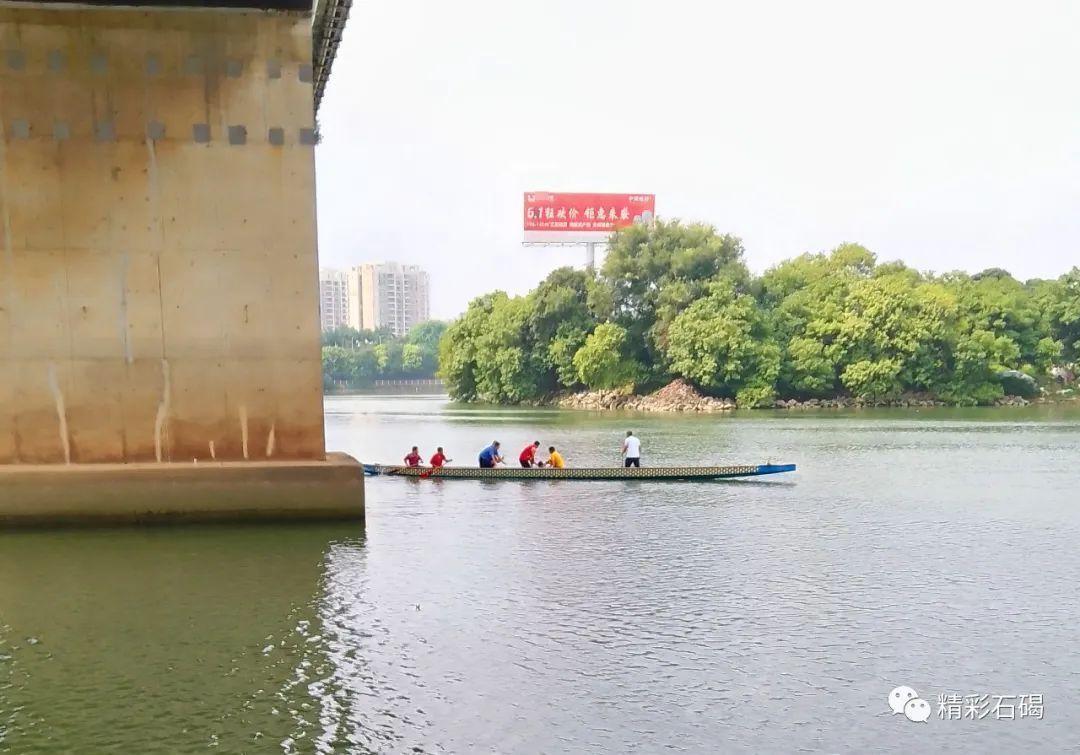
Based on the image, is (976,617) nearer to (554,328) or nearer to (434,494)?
(434,494)

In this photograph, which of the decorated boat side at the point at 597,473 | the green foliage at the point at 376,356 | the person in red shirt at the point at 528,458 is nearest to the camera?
the decorated boat side at the point at 597,473

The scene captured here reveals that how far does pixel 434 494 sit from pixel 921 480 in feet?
43.0

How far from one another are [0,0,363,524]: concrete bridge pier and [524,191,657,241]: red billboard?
67359 mm

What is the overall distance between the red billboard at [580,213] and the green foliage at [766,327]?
5526 mm

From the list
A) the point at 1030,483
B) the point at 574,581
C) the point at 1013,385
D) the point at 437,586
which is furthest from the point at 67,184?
the point at 1013,385

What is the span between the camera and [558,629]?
12.2m

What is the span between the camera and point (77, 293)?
17.0 m

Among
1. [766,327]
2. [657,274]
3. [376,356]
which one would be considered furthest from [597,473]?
[376,356]

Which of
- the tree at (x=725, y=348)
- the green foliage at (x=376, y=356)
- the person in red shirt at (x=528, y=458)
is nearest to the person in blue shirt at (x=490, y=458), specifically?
the person in red shirt at (x=528, y=458)

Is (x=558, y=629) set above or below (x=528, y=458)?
below

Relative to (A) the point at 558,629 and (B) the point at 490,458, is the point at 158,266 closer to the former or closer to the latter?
(A) the point at 558,629

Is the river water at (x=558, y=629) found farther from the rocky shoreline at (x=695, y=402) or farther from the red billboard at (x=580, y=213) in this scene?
the red billboard at (x=580, y=213)

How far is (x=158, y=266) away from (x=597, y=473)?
43.6ft

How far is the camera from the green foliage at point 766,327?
7075 cm
